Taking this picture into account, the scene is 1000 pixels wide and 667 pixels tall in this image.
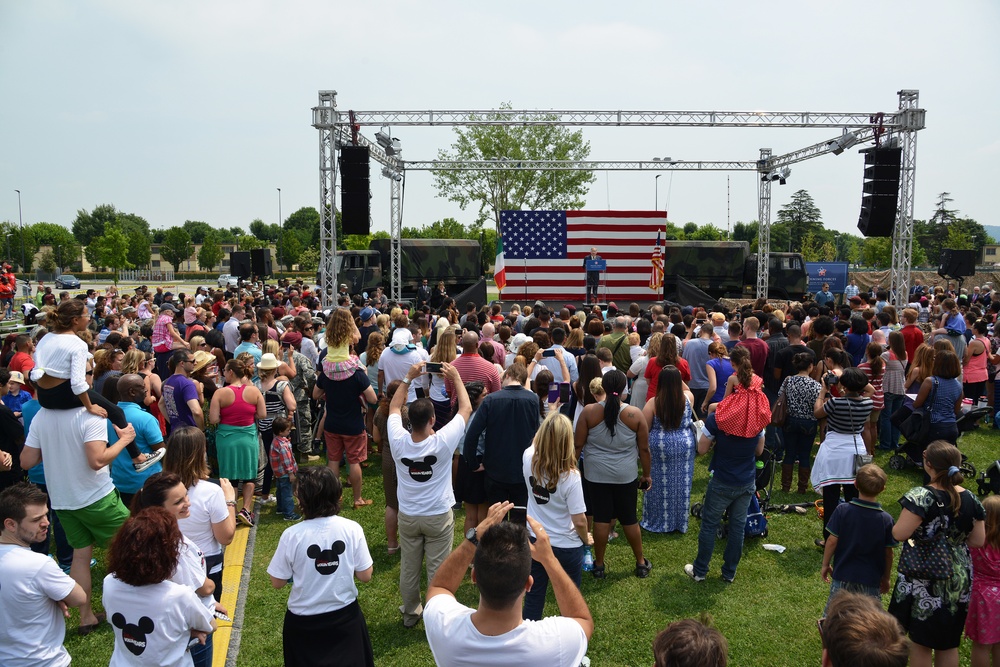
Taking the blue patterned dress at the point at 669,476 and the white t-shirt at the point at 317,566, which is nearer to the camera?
the white t-shirt at the point at 317,566

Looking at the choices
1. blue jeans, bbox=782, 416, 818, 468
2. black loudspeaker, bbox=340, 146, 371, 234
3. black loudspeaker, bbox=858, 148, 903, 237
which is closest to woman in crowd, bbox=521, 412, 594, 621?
blue jeans, bbox=782, 416, 818, 468

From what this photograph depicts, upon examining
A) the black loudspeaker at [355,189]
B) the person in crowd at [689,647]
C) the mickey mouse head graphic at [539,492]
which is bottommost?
the mickey mouse head graphic at [539,492]

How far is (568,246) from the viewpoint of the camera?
66.8 feet

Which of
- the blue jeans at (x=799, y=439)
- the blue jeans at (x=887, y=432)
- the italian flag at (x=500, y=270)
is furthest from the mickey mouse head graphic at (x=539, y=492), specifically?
the italian flag at (x=500, y=270)

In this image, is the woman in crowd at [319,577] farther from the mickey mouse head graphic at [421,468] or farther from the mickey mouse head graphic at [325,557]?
the mickey mouse head graphic at [421,468]

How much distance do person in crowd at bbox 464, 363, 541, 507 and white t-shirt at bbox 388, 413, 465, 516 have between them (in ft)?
1.56

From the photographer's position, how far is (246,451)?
551cm

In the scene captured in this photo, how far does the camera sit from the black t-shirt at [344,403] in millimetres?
5915

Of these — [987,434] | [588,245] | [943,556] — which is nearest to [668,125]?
[588,245]

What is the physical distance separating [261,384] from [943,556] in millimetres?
5373

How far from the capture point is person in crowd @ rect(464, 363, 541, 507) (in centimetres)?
447

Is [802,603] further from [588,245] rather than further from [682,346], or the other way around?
[588,245]

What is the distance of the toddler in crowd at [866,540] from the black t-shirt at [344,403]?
391 cm

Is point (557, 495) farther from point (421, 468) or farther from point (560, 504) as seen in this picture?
point (421, 468)
